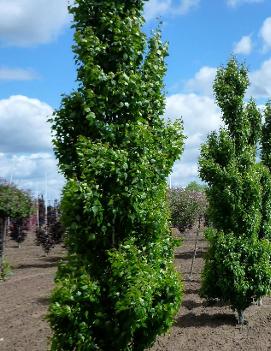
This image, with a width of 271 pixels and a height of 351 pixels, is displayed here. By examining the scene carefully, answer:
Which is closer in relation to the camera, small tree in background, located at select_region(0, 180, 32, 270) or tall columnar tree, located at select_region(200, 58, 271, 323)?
tall columnar tree, located at select_region(200, 58, 271, 323)

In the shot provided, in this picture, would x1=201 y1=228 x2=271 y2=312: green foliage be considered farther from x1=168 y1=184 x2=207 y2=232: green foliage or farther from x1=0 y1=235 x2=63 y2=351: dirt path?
x1=168 y1=184 x2=207 y2=232: green foliage

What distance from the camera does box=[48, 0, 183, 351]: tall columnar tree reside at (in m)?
5.84

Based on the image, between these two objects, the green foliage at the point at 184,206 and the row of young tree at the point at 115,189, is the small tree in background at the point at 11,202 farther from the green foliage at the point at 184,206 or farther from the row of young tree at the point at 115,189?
→ the row of young tree at the point at 115,189

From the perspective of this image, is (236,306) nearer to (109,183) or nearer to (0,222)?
(109,183)

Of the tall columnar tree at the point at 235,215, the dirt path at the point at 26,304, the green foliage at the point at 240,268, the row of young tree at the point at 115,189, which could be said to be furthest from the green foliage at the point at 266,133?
the row of young tree at the point at 115,189

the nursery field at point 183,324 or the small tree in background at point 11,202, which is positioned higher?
the small tree in background at point 11,202

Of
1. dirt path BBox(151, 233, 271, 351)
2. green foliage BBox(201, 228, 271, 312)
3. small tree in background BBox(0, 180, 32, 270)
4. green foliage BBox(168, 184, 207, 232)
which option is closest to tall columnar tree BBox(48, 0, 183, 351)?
dirt path BBox(151, 233, 271, 351)

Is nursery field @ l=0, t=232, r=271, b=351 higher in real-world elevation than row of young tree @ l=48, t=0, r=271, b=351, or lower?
lower

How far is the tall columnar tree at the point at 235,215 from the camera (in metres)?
11.5

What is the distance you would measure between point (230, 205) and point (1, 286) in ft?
28.5

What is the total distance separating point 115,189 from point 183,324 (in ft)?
21.2

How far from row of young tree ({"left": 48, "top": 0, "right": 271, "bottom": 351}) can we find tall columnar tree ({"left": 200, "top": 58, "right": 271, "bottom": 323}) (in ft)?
17.0

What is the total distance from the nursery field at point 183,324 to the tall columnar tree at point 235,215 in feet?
2.00

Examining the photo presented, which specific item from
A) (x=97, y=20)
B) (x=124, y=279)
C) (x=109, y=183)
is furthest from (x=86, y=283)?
(x=97, y=20)
